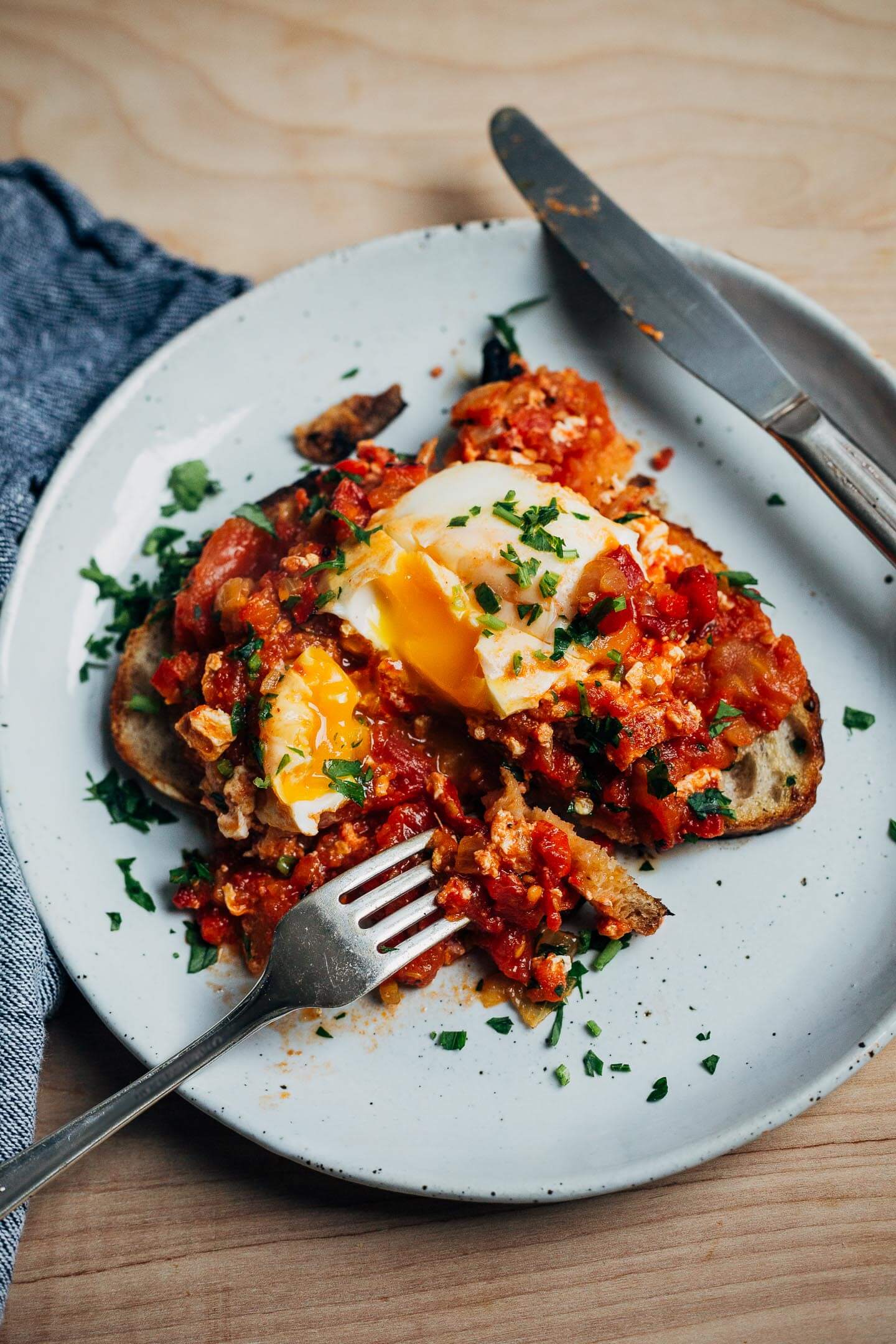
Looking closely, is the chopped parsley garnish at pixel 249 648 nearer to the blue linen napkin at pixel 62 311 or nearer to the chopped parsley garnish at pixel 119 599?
the chopped parsley garnish at pixel 119 599

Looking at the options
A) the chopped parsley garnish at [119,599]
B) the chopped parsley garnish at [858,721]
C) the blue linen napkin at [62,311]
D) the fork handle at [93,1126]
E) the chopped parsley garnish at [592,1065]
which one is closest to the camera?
the fork handle at [93,1126]

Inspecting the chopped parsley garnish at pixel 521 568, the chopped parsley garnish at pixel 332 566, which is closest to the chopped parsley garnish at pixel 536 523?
the chopped parsley garnish at pixel 521 568

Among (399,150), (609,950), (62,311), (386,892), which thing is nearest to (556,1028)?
(609,950)

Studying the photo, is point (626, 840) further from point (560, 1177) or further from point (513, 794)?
point (560, 1177)

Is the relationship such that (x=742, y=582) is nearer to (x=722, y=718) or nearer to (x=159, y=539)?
(x=722, y=718)

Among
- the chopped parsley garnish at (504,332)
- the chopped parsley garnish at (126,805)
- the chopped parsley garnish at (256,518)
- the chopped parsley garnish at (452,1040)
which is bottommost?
the chopped parsley garnish at (452,1040)

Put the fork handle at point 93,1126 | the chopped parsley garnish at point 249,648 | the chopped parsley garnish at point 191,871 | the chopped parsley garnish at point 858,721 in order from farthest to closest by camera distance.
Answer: the chopped parsley garnish at point 858,721, the chopped parsley garnish at point 191,871, the chopped parsley garnish at point 249,648, the fork handle at point 93,1126
